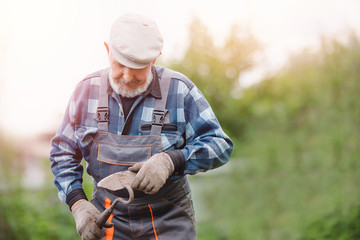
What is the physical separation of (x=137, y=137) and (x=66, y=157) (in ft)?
1.23

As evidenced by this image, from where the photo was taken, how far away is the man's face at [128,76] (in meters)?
1.63

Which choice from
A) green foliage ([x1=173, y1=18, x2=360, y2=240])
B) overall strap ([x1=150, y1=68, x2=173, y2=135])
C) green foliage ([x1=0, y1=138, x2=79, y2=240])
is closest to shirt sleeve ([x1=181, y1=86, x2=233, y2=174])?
overall strap ([x1=150, y1=68, x2=173, y2=135])

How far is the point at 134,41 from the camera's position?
5.14 feet

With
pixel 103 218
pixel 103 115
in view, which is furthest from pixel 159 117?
pixel 103 218

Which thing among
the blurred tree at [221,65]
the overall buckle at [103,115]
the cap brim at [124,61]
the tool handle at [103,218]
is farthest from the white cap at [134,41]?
the blurred tree at [221,65]

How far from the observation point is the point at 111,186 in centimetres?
150

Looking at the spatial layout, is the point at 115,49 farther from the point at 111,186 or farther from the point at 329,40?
the point at 329,40

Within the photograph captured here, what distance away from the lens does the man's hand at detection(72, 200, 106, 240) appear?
5.24 ft

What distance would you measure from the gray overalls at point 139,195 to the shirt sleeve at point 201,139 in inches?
4.9

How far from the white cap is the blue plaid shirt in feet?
0.53

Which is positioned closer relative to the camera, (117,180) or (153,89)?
(117,180)

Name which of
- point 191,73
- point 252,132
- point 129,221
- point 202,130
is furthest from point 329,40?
point 129,221

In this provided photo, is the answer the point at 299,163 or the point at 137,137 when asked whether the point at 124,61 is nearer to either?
the point at 137,137

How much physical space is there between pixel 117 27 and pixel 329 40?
3.95m
